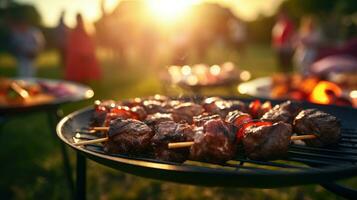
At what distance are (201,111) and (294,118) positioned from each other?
0.69 meters

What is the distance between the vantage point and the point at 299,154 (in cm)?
261

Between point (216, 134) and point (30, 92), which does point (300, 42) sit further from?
point (216, 134)

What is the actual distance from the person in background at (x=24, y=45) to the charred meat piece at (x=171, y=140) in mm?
11634

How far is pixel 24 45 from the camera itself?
43.4ft

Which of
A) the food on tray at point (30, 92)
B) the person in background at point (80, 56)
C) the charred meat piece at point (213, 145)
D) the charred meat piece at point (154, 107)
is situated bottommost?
the charred meat piece at point (213, 145)

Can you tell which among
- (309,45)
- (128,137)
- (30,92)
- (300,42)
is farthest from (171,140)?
(300,42)

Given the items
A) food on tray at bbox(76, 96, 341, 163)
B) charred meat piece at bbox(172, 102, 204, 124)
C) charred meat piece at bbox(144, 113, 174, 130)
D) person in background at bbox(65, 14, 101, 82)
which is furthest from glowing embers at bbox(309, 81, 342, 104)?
person in background at bbox(65, 14, 101, 82)

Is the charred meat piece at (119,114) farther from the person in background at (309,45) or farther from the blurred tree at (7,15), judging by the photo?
the blurred tree at (7,15)

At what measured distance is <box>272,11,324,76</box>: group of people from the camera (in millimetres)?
13055

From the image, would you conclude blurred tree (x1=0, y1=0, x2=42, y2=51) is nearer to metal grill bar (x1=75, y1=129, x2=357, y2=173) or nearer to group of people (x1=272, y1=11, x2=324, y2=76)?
group of people (x1=272, y1=11, x2=324, y2=76)

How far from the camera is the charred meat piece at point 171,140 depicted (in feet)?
8.34

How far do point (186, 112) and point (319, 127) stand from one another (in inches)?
38.3

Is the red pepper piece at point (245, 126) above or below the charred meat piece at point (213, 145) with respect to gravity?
above

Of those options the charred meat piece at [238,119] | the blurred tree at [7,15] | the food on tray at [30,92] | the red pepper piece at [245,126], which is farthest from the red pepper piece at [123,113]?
the blurred tree at [7,15]
